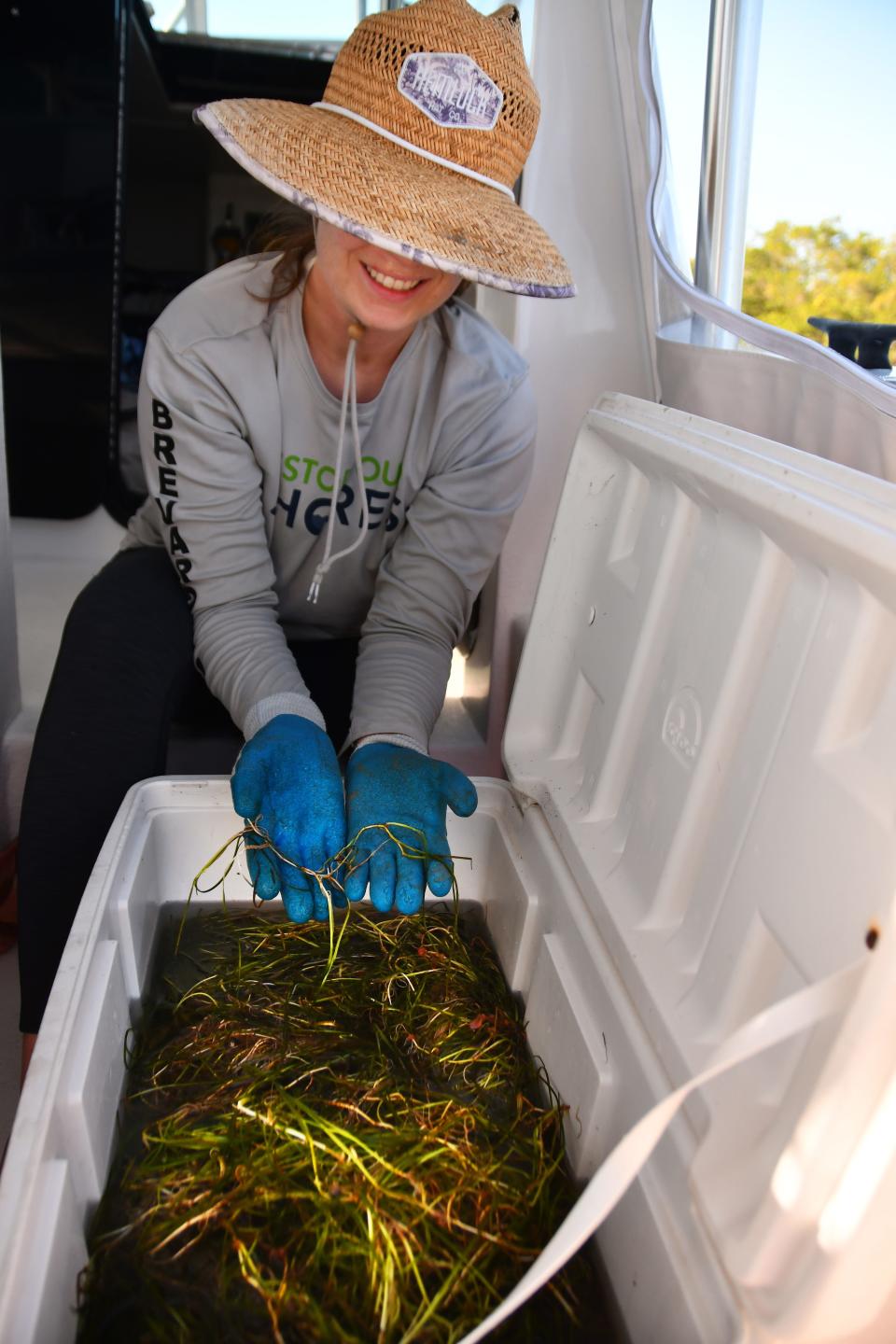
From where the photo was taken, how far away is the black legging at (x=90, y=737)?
116cm

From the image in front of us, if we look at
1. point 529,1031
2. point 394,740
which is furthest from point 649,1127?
point 394,740

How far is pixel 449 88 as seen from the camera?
93cm

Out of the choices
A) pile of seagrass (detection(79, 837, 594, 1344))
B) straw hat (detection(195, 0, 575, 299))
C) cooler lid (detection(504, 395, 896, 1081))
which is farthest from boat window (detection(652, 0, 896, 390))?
pile of seagrass (detection(79, 837, 594, 1344))

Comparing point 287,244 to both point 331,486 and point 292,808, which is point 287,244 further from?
point 292,808

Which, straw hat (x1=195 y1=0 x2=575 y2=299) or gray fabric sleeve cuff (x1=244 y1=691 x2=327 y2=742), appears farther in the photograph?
gray fabric sleeve cuff (x1=244 y1=691 x2=327 y2=742)

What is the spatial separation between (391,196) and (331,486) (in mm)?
509

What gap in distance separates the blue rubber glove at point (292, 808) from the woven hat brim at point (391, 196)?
0.50m

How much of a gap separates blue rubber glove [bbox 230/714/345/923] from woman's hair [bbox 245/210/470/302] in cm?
55

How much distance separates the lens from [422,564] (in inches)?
54.0

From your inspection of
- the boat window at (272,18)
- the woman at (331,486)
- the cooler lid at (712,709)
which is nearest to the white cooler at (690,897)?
the cooler lid at (712,709)

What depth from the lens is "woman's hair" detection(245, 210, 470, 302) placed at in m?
1.31

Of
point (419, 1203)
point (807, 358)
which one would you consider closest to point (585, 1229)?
point (419, 1203)

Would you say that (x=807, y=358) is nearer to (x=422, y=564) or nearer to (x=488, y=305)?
(x=422, y=564)

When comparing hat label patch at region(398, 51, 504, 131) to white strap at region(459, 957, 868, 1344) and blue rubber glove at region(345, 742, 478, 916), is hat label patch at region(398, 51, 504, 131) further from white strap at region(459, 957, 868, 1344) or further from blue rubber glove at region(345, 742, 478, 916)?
white strap at region(459, 957, 868, 1344)
